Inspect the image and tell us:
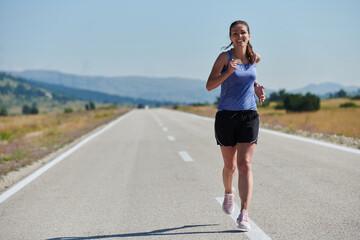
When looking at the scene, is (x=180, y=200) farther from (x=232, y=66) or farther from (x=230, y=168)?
(x=232, y=66)

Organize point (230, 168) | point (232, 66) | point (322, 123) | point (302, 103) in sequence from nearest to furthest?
point (232, 66), point (230, 168), point (322, 123), point (302, 103)

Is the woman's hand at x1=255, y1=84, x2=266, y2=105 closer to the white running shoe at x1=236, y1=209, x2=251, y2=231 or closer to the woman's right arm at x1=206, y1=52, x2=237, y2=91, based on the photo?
the woman's right arm at x1=206, y1=52, x2=237, y2=91

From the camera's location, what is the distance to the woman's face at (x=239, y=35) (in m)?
4.18

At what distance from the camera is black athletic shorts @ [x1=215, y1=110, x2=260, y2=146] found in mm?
4215

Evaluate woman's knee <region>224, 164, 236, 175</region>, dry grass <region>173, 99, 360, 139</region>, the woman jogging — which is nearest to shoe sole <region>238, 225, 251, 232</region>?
the woman jogging

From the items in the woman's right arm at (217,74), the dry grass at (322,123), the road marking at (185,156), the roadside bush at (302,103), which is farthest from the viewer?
the roadside bush at (302,103)

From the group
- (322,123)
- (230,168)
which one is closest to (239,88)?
(230,168)

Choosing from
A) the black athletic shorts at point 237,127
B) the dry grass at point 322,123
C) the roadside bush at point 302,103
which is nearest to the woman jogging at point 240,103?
the black athletic shorts at point 237,127

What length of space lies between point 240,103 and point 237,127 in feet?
0.82

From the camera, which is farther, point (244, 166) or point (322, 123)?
point (322, 123)

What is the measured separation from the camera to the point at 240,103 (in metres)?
4.24

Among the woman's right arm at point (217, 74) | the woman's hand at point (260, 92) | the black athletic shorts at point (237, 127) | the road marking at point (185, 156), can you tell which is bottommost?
the road marking at point (185, 156)

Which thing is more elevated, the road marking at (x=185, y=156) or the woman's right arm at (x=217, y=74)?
the woman's right arm at (x=217, y=74)

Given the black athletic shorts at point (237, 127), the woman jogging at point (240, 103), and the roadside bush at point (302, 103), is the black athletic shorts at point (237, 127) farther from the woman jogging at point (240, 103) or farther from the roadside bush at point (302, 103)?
the roadside bush at point (302, 103)
